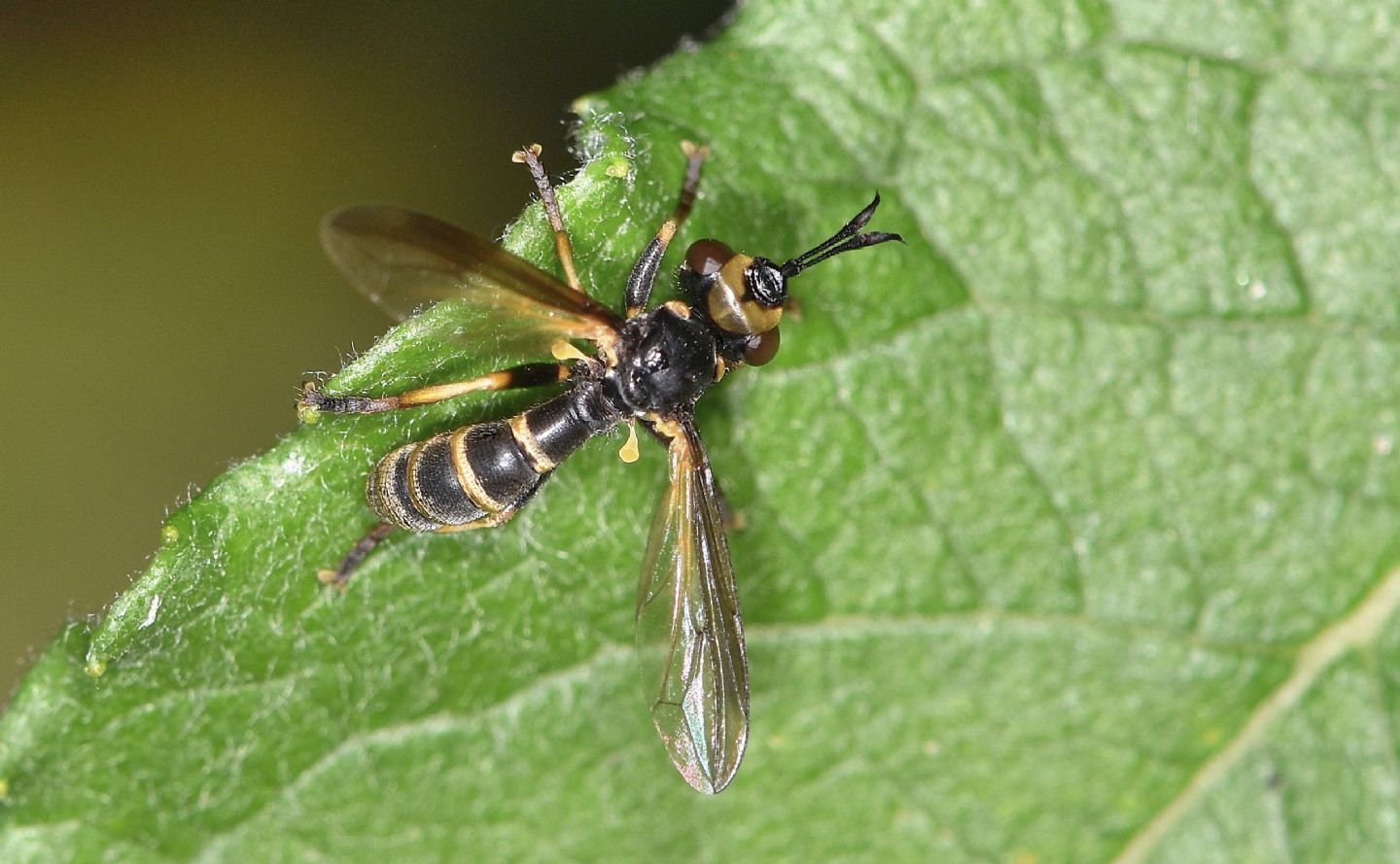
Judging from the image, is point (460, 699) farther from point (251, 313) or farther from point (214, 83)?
point (214, 83)

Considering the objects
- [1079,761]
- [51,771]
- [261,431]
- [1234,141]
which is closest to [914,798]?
[1079,761]

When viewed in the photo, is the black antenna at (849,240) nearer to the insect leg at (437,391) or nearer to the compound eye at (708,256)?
the compound eye at (708,256)

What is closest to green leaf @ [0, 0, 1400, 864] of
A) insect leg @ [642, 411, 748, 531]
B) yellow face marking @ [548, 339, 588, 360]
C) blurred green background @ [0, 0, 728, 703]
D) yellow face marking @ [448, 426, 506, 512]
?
insect leg @ [642, 411, 748, 531]

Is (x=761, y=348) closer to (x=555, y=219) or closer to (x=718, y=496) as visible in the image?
(x=718, y=496)

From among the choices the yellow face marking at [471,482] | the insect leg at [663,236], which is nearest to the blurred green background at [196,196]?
the insect leg at [663,236]

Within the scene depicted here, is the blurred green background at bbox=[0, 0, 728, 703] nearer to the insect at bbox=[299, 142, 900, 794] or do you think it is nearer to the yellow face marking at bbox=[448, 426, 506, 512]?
the insect at bbox=[299, 142, 900, 794]

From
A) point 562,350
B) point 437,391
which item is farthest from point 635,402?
point 437,391
